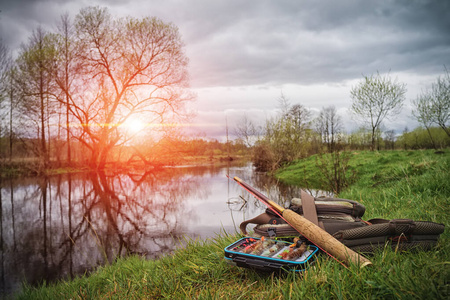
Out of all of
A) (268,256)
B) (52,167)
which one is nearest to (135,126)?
(52,167)

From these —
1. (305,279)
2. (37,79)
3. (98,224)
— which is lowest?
(98,224)

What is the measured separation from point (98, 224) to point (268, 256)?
704 centimetres

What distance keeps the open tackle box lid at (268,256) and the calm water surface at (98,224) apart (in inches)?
44.0

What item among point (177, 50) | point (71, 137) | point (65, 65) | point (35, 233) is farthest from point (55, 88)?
point (35, 233)

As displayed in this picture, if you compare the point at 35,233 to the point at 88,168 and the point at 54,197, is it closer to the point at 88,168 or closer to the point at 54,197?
the point at 54,197

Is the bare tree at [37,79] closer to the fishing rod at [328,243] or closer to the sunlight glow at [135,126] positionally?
the sunlight glow at [135,126]

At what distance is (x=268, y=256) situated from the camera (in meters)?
2.41

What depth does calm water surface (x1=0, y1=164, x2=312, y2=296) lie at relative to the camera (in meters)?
5.58

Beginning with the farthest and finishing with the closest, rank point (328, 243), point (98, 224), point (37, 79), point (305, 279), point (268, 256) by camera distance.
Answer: point (37, 79) → point (98, 224) → point (268, 256) → point (328, 243) → point (305, 279)

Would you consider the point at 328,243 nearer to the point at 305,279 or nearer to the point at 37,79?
the point at 305,279

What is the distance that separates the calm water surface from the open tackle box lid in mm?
1117

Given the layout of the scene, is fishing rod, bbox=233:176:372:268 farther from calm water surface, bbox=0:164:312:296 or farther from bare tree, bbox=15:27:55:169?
bare tree, bbox=15:27:55:169

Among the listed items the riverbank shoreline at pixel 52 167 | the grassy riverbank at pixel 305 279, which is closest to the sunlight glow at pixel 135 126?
the riverbank shoreline at pixel 52 167

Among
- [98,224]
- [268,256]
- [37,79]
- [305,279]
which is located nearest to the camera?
[305,279]
